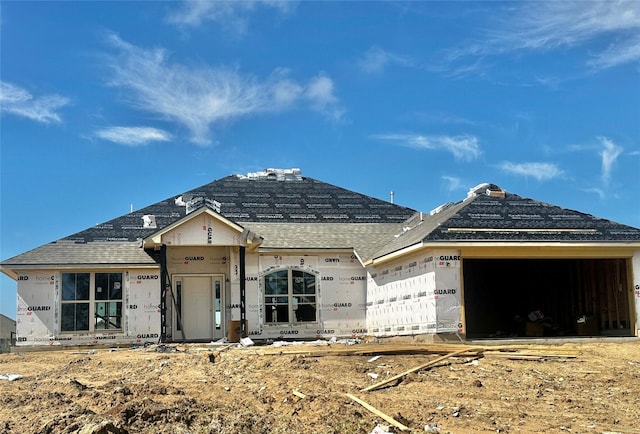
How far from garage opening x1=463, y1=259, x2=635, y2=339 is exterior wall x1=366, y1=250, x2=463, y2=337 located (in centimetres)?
385

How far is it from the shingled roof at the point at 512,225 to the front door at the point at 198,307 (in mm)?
5547

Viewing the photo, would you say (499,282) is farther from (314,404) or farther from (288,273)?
(314,404)

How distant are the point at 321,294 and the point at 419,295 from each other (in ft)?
15.7

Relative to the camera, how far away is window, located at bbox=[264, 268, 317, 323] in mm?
22609

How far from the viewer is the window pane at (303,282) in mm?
22734

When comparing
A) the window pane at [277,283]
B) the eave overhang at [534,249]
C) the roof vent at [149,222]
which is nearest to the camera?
the eave overhang at [534,249]

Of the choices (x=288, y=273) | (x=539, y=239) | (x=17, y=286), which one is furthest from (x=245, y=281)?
(x=539, y=239)

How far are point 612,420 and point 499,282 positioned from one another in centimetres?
1642

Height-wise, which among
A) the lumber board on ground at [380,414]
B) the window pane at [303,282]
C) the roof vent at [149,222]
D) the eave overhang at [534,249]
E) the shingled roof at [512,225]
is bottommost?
the lumber board on ground at [380,414]

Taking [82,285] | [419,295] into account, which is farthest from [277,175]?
[419,295]

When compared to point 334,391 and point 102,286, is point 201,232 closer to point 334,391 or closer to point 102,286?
point 102,286

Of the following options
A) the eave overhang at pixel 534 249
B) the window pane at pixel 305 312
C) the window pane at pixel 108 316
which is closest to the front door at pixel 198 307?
the window pane at pixel 108 316

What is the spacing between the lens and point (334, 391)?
11.2 meters

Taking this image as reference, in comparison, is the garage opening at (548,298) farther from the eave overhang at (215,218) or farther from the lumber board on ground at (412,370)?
the eave overhang at (215,218)
